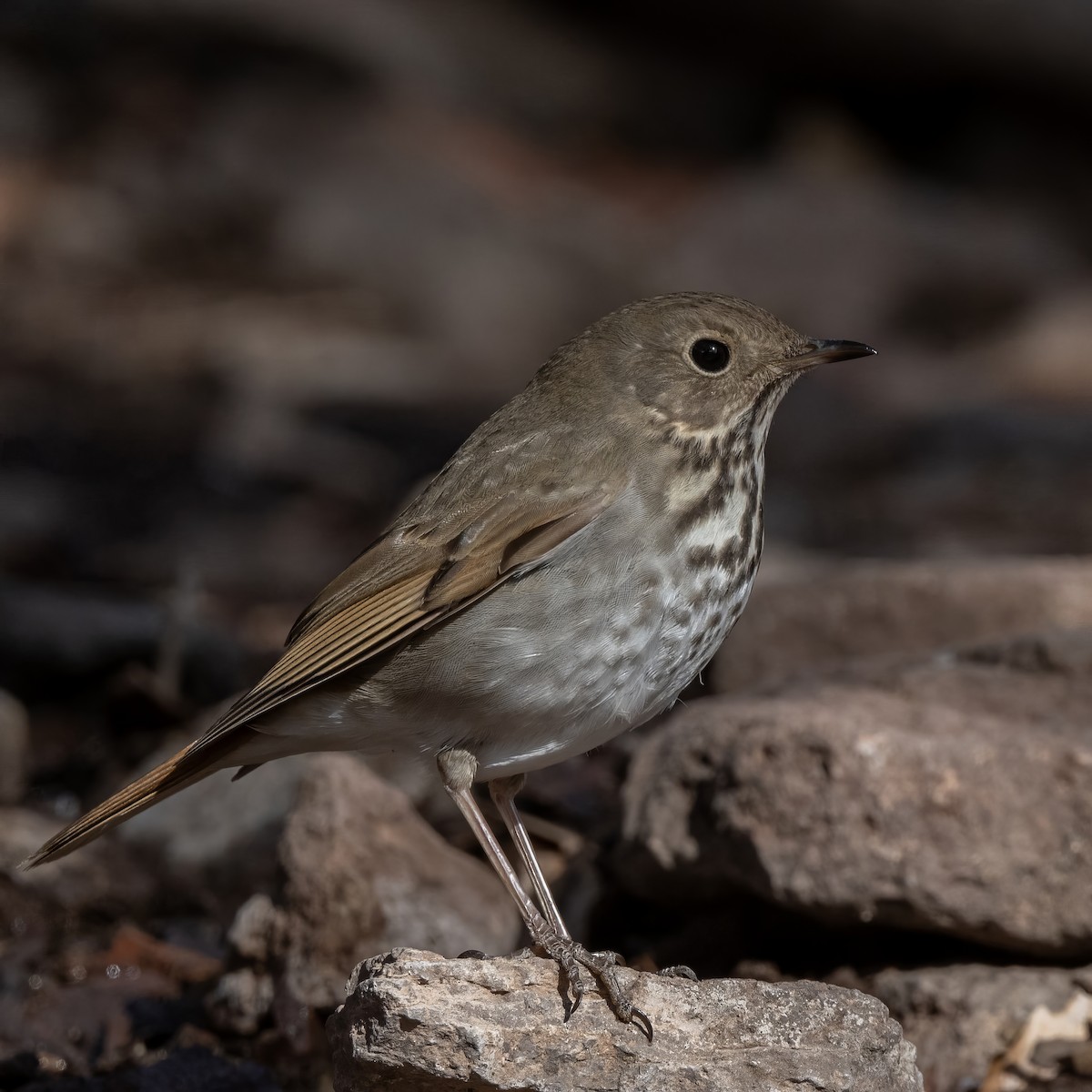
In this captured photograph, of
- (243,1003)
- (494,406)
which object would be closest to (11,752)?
(243,1003)

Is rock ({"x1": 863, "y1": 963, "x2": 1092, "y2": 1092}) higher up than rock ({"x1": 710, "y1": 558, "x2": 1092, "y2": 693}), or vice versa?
rock ({"x1": 710, "y1": 558, "x2": 1092, "y2": 693})

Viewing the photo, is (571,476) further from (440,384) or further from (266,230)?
(266,230)

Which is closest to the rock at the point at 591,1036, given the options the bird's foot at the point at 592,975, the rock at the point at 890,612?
the bird's foot at the point at 592,975

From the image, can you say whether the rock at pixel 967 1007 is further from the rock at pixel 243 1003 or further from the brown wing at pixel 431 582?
the rock at pixel 243 1003

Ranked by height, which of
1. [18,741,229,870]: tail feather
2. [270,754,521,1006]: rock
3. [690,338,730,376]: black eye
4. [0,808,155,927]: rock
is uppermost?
[690,338,730,376]: black eye

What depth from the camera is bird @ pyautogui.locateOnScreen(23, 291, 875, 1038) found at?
3.93 metres

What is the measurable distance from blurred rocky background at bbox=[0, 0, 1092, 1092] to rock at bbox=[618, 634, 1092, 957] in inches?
0.4

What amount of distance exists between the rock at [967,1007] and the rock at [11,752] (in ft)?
9.39

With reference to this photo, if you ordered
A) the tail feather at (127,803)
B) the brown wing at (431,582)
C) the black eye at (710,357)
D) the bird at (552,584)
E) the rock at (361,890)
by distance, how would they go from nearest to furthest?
the bird at (552,584) < the brown wing at (431,582) < the tail feather at (127,803) < the black eye at (710,357) < the rock at (361,890)

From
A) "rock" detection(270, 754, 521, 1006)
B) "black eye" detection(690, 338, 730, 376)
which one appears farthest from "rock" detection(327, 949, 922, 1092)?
"black eye" detection(690, 338, 730, 376)

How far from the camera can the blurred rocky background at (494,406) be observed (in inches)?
172

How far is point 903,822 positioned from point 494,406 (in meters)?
6.79

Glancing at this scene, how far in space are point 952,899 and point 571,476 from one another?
133 cm

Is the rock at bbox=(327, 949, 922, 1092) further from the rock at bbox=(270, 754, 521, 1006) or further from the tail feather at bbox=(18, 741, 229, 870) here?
the rock at bbox=(270, 754, 521, 1006)
